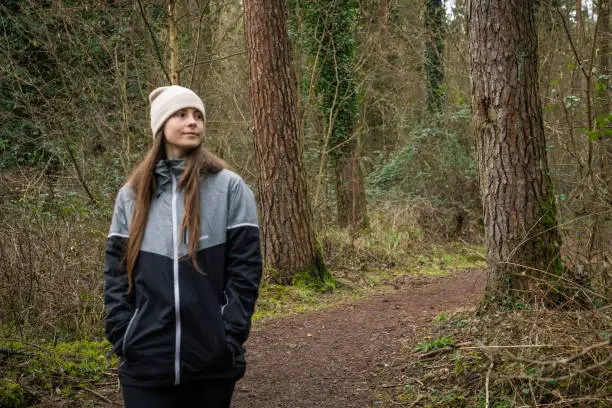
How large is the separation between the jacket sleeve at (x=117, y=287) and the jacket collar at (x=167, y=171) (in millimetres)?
237

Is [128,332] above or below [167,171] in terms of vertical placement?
below

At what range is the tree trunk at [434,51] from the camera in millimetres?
17172

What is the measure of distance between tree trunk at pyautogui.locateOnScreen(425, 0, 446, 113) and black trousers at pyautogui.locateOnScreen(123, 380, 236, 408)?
15.2 metres

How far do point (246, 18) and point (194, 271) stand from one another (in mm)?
7223

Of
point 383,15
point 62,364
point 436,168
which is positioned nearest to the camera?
point 62,364

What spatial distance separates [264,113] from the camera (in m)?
Answer: 9.20

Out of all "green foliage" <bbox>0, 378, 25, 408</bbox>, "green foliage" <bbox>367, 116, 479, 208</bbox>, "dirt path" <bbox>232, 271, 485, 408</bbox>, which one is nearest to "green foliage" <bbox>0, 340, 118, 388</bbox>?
"green foliage" <bbox>0, 378, 25, 408</bbox>

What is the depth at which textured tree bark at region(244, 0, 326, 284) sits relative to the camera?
914 centimetres

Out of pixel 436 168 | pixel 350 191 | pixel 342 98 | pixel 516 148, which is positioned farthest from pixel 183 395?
pixel 436 168

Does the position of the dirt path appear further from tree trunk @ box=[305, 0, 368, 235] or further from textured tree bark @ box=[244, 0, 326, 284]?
tree trunk @ box=[305, 0, 368, 235]

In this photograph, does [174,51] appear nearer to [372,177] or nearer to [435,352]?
[435,352]

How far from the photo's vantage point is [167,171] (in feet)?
9.68

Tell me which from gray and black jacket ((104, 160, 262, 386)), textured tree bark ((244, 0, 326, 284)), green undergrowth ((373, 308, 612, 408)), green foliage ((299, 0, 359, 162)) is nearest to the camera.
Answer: gray and black jacket ((104, 160, 262, 386))

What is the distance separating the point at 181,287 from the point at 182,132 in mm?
835
